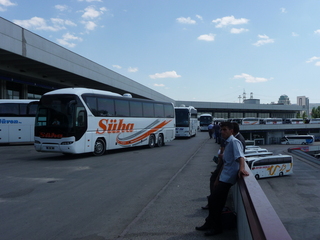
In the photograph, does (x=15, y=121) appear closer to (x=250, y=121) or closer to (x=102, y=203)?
(x=102, y=203)

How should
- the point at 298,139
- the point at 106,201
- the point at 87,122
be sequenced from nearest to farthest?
the point at 106,201
the point at 87,122
the point at 298,139

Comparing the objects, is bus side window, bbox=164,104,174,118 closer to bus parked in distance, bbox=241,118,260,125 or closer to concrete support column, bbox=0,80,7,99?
concrete support column, bbox=0,80,7,99

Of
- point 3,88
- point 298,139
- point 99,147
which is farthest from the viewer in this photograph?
point 298,139

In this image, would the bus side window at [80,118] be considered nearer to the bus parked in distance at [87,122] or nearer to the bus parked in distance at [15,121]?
the bus parked in distance at [87,122]

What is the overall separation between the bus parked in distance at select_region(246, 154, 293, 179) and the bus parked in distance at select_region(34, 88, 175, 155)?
26.5ft

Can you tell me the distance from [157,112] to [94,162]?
33.4ft

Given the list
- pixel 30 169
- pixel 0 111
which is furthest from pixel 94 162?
pixel 0 111

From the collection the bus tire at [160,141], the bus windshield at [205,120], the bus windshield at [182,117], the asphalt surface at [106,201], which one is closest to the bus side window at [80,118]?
the asphalt surface at [106,201]

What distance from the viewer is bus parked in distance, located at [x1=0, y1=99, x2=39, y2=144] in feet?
81.8

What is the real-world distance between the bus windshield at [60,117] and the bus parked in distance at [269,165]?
39.7 feet

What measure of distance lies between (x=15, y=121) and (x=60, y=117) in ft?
39.1

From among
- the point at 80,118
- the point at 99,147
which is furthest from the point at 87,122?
the point at 99,147

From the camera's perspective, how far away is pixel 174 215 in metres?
6.47

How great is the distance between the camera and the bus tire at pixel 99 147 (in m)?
17.3
